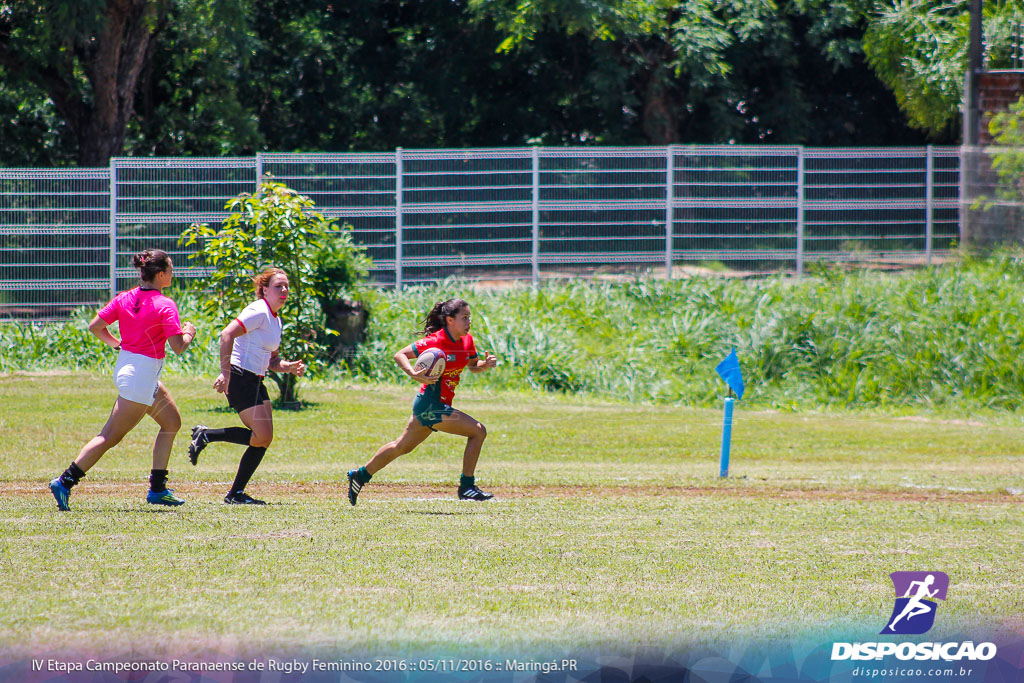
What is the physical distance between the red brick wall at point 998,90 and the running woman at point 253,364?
16.1 m

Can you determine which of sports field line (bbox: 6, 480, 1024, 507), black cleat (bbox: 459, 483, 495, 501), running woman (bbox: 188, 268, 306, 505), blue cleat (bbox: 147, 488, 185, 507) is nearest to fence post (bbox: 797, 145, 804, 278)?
sports field line (bbox: 6, 480, 1024, 507)

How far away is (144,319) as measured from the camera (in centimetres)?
764

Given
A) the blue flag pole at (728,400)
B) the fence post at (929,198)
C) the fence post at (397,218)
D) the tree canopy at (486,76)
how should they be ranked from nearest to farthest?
the blue flag pole at (728,400)
the fence post at (397,218)
the fence post at (929,198)
the tree canopy at (486,76)

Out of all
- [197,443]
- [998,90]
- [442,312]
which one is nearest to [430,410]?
[442,312]

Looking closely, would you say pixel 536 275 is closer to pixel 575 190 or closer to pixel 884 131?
pixel 575 190

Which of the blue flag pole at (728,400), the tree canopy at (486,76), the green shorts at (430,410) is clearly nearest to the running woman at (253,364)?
the green shorts at (430,410)

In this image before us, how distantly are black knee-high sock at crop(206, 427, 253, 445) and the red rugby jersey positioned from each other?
4.17 ft

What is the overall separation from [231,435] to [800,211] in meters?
15.2

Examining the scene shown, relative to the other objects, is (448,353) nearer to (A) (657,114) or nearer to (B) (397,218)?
(B) (397,218)

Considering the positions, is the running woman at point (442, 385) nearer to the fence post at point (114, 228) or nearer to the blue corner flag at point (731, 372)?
the blue corner flag at point (731, 372)

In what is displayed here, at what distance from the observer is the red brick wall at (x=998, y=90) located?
66.0ft

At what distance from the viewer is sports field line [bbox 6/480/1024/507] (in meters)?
8.92

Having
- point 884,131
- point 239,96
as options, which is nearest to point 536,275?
point 239,96

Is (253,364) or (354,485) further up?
(253,364)
